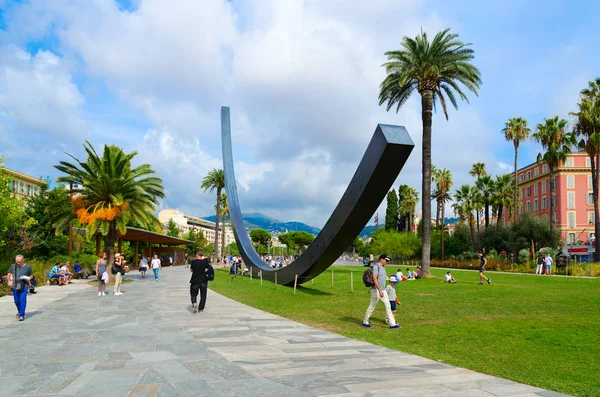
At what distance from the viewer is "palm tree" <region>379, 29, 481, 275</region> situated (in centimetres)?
2600

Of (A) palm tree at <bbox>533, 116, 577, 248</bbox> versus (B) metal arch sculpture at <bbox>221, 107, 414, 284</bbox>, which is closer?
(B) metal arch sculpture at <bbox>221, 107, 414, 284</bbox>

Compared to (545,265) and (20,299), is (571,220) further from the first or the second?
(20,299)

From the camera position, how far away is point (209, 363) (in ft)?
19.9

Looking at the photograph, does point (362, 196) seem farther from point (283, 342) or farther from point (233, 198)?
point (233, 198)

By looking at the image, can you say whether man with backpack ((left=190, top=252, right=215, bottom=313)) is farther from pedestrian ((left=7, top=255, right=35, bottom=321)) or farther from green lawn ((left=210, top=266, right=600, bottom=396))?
pedestrian ((left=7, top=255, right=35, bottom=321))

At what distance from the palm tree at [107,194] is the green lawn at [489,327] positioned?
30.6 ft

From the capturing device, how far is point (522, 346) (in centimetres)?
752

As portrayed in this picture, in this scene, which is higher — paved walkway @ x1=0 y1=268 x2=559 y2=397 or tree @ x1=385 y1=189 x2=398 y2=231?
tree @ x1=385 y1=189 x2=398 y2=231

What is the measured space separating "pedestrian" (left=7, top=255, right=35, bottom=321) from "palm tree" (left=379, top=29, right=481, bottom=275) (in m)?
20.9

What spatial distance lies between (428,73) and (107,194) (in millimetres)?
19005

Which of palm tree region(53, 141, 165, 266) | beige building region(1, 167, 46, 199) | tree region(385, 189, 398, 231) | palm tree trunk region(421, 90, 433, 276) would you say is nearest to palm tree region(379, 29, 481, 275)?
palm tree trunk region(421, 90, 433, 276)

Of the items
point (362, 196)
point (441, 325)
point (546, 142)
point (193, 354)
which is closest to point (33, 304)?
point (193, 354)

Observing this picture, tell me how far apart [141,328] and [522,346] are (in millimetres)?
7138

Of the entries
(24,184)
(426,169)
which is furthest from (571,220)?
(24,184)
